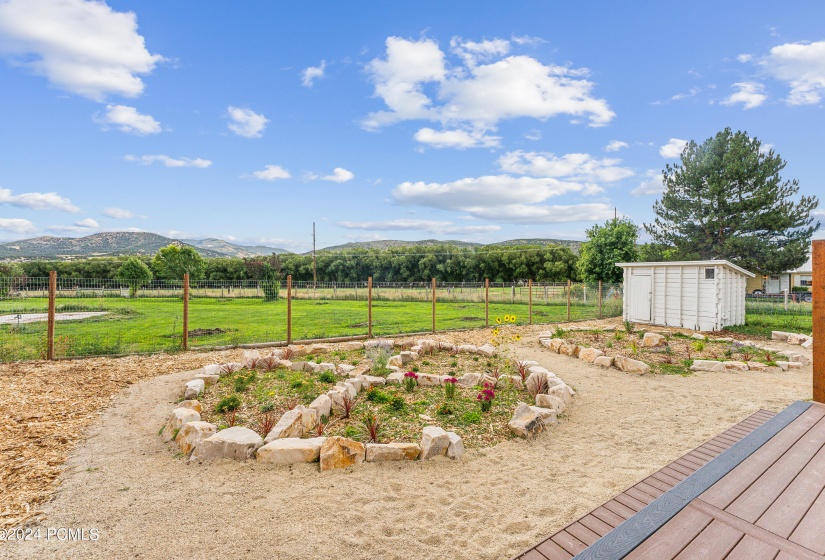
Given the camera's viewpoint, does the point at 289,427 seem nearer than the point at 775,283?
Yes

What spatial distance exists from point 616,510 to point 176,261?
4648 cm

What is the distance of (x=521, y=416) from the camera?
15.9 feet

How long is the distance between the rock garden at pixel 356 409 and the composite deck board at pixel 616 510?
5.32 ft

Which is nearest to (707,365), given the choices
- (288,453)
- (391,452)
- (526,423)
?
(526,423)

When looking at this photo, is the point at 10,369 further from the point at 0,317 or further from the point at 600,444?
the point at 600,444

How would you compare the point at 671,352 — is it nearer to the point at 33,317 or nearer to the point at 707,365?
the point at 707,365

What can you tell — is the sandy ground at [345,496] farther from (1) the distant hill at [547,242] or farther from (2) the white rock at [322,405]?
(1) the distant hill at [547,242]

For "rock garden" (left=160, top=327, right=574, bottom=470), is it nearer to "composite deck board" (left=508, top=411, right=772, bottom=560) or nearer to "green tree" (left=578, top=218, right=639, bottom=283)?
"composite deck board" (left=508, top=411, right=772, bottom=560)

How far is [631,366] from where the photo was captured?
25.9 feet

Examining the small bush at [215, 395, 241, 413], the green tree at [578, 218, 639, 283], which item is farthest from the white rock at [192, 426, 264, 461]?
the green tree at [578, 218, 639, 283]

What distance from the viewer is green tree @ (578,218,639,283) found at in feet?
73.3

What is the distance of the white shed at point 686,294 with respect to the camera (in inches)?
523

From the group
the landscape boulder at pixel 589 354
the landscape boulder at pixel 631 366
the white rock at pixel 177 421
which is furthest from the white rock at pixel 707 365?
the white rock at pixel 177 421

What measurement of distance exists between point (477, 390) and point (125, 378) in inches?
230
